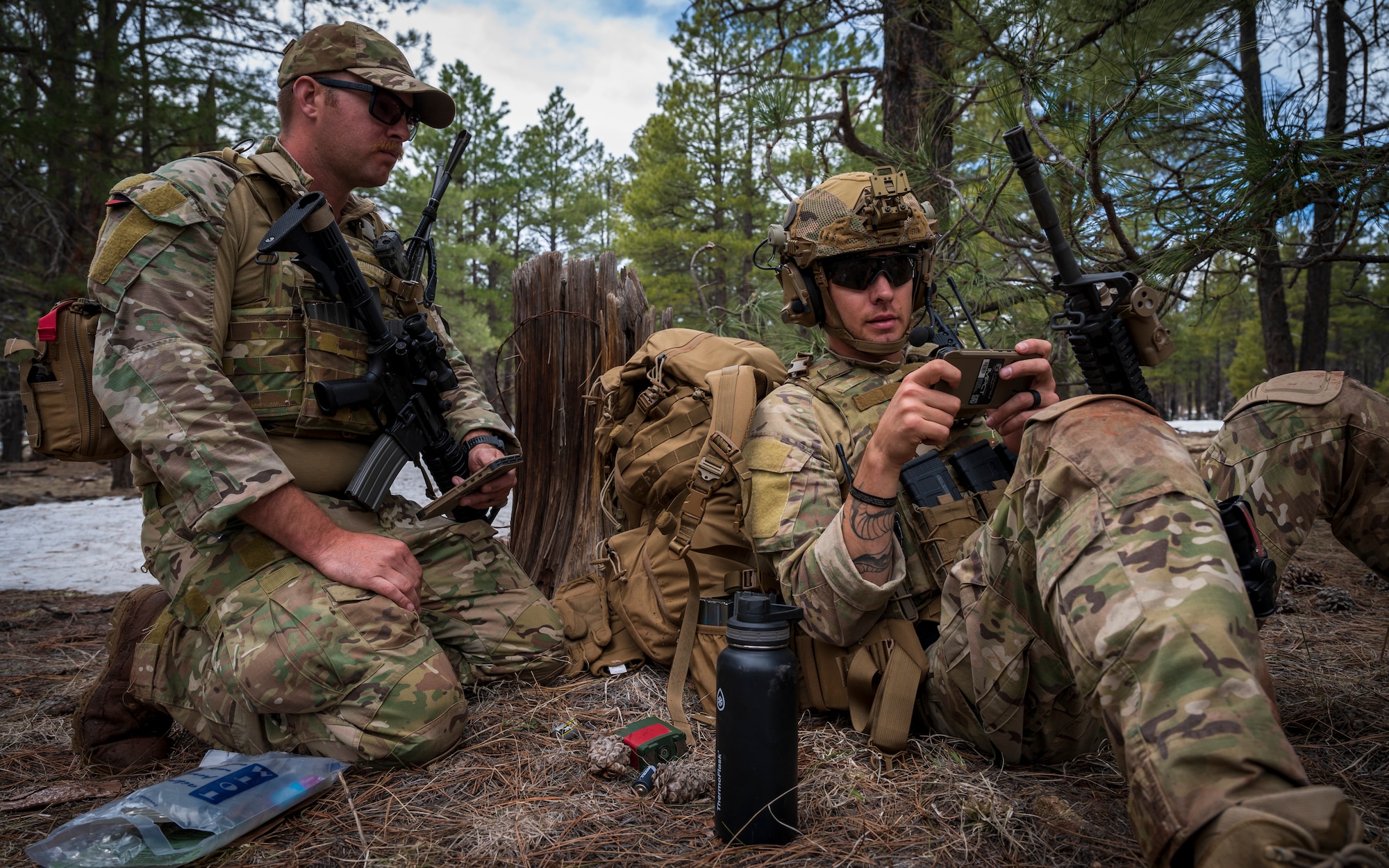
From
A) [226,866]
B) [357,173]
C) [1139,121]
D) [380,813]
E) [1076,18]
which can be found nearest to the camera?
[226,866]

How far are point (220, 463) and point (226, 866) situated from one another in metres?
1.17

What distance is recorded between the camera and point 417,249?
3.53 metres

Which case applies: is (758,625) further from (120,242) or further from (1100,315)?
(120,242)

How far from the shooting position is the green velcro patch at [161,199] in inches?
103

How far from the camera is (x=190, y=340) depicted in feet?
8.57

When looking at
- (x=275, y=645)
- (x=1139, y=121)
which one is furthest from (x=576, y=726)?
(x=1139, y=121)

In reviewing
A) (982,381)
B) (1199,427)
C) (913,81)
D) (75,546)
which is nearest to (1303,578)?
(982,381)

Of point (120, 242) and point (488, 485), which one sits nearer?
point (120, 242)

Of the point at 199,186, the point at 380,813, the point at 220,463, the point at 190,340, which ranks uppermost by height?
the point at 199,186

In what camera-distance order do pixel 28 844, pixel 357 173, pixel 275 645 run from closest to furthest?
1. pixel 28 844
2. pixel 275 645
3. pixel 357 173

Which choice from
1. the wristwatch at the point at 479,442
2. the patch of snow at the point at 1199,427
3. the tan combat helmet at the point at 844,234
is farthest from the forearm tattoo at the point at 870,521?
the patch of snow at the point at 1199,427

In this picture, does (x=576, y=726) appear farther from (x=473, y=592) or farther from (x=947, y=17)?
(x=947, y=17)

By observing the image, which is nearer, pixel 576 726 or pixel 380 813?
pixel 380 813

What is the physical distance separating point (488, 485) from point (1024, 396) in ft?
6.82
